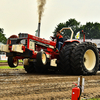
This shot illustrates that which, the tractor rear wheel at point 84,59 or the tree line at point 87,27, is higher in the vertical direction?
the tree line at point 87,27

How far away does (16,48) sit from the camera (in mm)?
8531

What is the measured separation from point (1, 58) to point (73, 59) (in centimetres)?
2343

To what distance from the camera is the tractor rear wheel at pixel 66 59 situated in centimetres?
930

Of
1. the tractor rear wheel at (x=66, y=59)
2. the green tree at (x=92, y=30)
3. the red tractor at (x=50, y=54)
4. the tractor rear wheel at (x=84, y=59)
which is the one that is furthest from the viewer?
the green tree at (x=92, y=30)

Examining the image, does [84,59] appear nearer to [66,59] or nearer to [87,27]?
[66,59]

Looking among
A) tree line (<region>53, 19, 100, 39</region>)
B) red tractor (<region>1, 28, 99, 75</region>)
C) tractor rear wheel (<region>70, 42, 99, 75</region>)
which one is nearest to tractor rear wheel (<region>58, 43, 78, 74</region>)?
red tractor (<region>1, 28, 99, 75</region>)

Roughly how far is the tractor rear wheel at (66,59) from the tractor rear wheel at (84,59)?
149 millimetres

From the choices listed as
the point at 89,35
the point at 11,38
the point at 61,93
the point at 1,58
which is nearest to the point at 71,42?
the point at 11,38

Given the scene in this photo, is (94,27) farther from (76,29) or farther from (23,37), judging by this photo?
(23,37)

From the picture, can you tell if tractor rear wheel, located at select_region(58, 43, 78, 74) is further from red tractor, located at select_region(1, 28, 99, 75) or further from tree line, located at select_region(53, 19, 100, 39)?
tree line, located at select_region(53, 19, 100, 39)

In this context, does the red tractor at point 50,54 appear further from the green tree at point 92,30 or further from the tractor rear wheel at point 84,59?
the green tree at point 92,30

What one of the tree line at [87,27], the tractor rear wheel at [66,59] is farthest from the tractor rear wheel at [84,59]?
the tree line at [87,27]

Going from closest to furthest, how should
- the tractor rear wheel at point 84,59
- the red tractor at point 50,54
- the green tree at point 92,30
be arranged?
the red tractor at point 50,54, the tractor rear wheel at point 84,59, the green tree at point 92,30

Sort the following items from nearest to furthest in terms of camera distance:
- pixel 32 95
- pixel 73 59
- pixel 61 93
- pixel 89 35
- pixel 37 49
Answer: pixel 32 95, pixel 61 93, pixel 73 59, pixel 37 49, pixel 89 35
